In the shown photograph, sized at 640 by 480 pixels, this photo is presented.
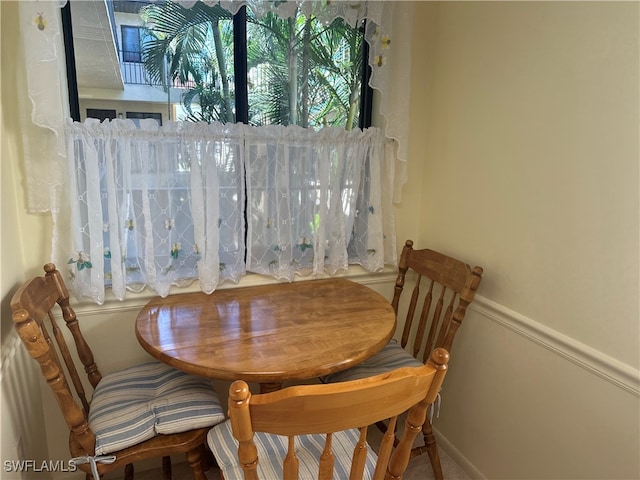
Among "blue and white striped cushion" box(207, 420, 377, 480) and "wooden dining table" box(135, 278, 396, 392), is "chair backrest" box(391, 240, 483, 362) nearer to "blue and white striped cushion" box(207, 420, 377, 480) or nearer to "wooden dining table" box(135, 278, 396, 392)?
"wooden dining table" box(135, 278, 396, 392)

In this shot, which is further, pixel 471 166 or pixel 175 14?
pixel 471 166

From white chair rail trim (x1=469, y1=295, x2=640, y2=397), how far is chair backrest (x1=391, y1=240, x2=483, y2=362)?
149mm

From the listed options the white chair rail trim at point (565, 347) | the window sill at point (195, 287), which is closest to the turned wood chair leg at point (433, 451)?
the white chair rail trim at point (565, 347)

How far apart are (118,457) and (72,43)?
1.47m

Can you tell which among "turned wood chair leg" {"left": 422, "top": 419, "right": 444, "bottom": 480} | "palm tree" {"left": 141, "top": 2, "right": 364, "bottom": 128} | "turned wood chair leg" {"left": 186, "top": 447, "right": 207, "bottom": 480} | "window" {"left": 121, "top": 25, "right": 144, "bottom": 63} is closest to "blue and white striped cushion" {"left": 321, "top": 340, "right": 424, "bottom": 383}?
"turned wood chair leg" {"left": 422, "top": 419, "right": 444, "bottom": 480}

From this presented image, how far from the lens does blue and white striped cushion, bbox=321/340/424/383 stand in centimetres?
159

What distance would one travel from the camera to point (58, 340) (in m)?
1.38

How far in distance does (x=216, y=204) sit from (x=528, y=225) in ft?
4.01

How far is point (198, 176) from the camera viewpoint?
162cm

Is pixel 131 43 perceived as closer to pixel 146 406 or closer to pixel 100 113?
pixel 100 113

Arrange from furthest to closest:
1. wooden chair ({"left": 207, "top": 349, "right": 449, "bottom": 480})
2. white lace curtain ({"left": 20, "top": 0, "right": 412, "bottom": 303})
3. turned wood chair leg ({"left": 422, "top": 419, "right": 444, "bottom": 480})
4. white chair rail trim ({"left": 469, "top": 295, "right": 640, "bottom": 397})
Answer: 1. turned wood chair leg ({"left": 422, "top": 419, "right": 444, "bottom": 480})
2. white lace curtain ({"left": 20, "top": 0, "right": 412, "bottom": 303})
3. white chair rail trim ({"left": 469, "top": 295, "right": 640, "bottom": 397})
4. wooden chair ({"left": 207, "top": 349, "right": 449, "bottom": 480})

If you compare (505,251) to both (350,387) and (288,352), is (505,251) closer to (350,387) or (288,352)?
(288,352)

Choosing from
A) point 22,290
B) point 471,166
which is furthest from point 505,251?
point 22,290

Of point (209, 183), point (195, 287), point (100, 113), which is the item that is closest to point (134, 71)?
point (100, 113)
